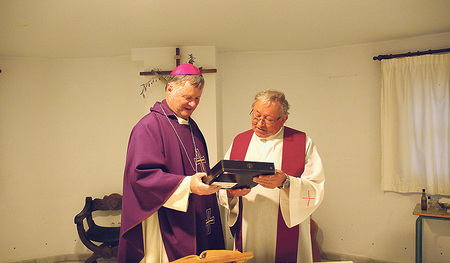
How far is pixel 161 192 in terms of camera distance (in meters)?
1.89

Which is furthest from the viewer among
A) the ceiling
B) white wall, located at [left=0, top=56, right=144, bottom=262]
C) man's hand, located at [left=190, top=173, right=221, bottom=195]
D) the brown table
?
white wall, located at [left=0, top=56, right=144, bottom=262]

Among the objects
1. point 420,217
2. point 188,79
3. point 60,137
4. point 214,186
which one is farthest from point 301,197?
point 60,137

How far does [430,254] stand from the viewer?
436cm

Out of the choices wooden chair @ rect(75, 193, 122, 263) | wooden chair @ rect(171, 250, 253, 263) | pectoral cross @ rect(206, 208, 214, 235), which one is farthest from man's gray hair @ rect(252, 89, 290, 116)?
wooden chair @ rect(75, 193, 122, 263)

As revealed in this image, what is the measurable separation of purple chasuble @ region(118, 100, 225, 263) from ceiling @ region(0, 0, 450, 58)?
67.2 inches

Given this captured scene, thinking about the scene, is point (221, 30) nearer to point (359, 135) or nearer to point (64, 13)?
point (64, 13)

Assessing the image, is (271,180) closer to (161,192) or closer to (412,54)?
(161,192)

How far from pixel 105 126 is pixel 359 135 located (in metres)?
3.77

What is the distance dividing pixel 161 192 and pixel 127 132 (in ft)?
11.9

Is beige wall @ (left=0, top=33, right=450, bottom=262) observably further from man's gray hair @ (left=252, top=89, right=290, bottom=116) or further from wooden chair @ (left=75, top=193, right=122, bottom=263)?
man's gray hair @ (left=252, top=89, right=290, bottom=116)

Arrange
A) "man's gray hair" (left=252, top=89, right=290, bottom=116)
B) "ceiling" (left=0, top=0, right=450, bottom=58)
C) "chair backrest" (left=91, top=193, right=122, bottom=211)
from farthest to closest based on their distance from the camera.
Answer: "chair backrest" (left=91, top=193, right=122, bottom=211), "ceiling" (left=0, top=0, right=450, bottom=58), "man's gray hair" (left=252, top=89, right=290, bottom=116)

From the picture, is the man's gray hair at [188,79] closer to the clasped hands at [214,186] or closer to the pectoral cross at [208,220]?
the clasped hands at [214,186]

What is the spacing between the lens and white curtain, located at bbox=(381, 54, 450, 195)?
4.23 m

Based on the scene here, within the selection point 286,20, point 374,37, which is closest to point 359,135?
point 374,37
